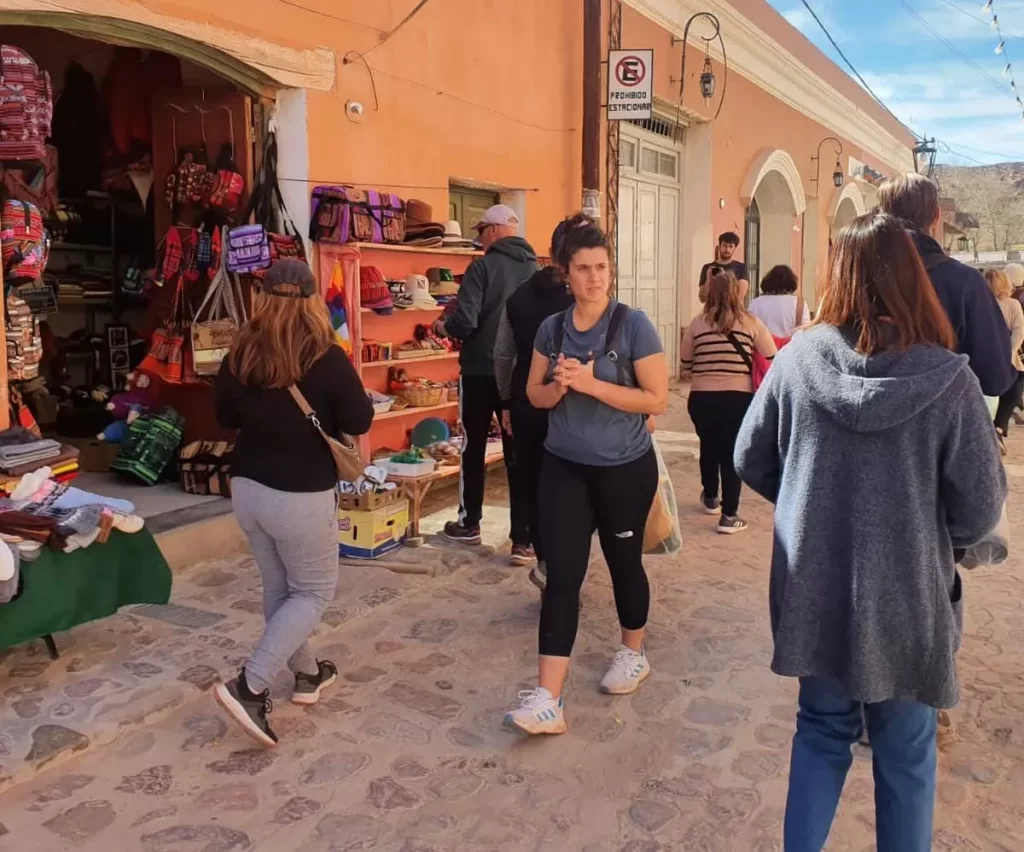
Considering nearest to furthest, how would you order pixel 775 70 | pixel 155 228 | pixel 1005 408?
pixel 155 228 → pixel 1005 408 → pixel 775 70

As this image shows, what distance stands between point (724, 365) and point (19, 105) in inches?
159

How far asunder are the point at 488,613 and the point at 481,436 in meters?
1.20

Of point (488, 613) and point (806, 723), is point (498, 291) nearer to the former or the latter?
point (488, 613)

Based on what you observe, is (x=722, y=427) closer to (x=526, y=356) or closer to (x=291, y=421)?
(x=526, y=356)

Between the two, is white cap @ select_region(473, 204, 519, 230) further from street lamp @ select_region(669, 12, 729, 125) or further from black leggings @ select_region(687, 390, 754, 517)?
street lamp @ select_region(669, 12, 729, 125)

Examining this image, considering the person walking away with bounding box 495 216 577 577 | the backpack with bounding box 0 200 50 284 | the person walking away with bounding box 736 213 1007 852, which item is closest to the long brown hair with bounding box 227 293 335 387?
the person walking away with bounding box 495 216 577 577

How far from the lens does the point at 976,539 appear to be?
220 centimetres

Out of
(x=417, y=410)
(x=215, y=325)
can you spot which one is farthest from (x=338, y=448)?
(x=417, y=410)

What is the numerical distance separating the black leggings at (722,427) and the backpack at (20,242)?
380cm

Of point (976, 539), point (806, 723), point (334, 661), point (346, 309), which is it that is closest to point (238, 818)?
point (334, 661)

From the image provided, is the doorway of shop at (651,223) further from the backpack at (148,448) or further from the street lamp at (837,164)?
the street lamp at (837,164)

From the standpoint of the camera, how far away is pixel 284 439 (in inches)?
129

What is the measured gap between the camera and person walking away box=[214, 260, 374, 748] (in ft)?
10.7

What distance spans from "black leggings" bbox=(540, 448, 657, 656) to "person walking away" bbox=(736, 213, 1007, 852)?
1.15 meters
